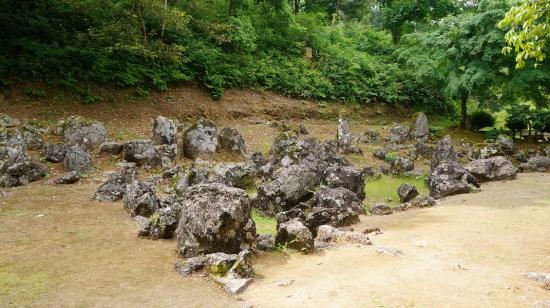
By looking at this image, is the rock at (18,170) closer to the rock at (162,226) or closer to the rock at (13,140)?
the rock at (13,140)

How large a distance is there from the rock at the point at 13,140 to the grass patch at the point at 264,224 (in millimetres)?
7571

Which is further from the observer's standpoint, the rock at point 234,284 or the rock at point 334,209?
the rock at point 334,209

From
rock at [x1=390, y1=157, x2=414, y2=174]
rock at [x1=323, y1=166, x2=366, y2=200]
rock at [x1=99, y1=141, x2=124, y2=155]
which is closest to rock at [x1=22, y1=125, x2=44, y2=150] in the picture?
rock at [x1=99, y1=141, x2=124, y2=155]

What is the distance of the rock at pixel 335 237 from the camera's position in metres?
7.60

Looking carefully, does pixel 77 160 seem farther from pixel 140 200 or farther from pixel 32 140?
pixel 140 200

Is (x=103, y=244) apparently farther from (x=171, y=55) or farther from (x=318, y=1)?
(x=318, y=1)

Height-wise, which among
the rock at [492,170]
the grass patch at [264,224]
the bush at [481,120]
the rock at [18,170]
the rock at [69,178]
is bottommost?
the grass patch at [264,224]

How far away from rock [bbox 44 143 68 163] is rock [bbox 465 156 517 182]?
497 inches

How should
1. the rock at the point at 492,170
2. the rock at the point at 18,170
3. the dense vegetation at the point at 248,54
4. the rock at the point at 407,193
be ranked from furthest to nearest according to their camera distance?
the dense vegetation at the point at 248,54
the rock at the point at 492,170
the rock at the point at 407,193
the rock at the point at 18,170

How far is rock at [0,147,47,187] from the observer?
10820mm

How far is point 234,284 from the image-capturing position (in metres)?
5.73

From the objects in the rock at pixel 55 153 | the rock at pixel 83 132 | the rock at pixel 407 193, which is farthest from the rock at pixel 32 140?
the rock at pixel 407 193

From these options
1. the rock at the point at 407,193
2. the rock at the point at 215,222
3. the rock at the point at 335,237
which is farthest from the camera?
the rock at the point at 407,193

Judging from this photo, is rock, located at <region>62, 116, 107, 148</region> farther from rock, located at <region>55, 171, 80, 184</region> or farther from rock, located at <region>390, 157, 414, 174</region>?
rock, located at <region>390, 157, 414, 174</region>
